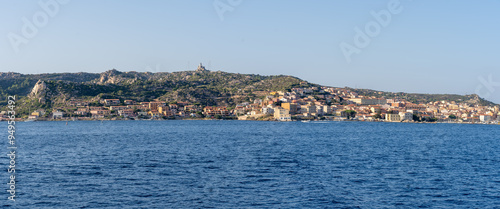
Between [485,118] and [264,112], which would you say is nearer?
[264,112]

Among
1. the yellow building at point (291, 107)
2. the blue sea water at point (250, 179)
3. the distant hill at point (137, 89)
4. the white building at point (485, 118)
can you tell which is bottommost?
the blue sea water at point (250, 179)

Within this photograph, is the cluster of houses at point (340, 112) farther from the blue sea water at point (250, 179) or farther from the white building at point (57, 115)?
the blue sea water at point (250, 179)

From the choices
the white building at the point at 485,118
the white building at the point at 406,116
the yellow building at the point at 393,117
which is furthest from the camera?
the white building at the point at 485,118

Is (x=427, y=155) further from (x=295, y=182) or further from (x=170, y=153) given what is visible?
(x=170, y=153)

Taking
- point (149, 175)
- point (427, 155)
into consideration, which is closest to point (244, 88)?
point (427, 155)

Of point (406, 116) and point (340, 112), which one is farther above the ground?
point (340, 112)

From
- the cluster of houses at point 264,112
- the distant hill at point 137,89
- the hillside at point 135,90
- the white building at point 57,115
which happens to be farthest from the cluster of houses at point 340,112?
the white building at point 57,115

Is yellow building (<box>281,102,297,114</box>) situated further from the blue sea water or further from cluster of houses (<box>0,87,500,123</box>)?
the blue sea water

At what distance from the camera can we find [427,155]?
35562mm

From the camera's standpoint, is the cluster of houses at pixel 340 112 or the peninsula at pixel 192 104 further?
the cluster of houses at pixel 340 112

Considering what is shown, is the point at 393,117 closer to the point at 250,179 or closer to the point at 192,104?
the point at 192,104

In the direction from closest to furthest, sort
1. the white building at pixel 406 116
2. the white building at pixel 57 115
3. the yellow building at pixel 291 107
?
the white building at pixel 57 115
the white building at pixel 406 116
the yellow building at pixel 291 107

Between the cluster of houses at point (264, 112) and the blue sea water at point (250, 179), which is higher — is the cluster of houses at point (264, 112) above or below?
above

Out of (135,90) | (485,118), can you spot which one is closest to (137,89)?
(135,90)
